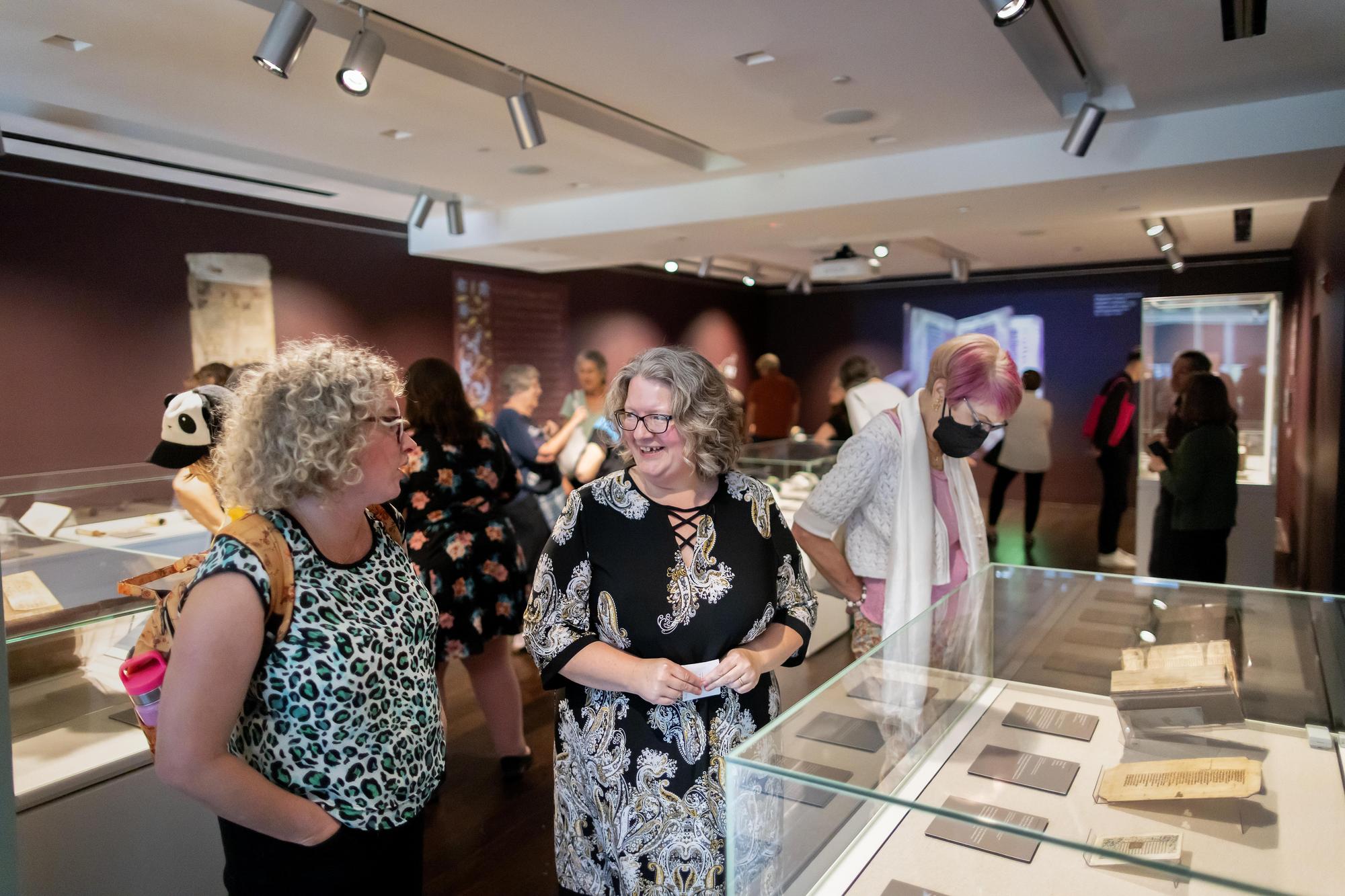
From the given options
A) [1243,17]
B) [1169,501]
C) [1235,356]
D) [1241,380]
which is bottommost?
[1169,501]

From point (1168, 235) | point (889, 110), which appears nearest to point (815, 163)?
point (889, 110)

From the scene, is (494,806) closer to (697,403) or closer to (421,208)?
(697,403)

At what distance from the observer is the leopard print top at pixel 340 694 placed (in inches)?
50.8

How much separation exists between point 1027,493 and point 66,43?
7.94 metres

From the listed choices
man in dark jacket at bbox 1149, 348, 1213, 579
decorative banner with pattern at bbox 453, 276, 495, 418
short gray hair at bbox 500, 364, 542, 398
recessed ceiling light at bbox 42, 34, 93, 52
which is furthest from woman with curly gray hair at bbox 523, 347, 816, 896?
decorative banner with pattern at bbox 453, 276, 495, 418

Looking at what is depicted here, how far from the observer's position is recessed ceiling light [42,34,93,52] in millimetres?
3250

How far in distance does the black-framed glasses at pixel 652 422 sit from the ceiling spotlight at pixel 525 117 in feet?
7.39

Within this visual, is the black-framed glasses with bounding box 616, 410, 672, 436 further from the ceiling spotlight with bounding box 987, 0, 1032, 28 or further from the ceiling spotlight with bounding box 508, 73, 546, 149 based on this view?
the ceiling spotlight with bounding box 508, 73, 546, 149

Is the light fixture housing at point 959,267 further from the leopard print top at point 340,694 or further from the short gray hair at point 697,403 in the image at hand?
the leopard print top at point 340,694

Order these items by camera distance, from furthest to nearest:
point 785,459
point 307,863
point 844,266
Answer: point 844,266
point 785,459
point 307,863

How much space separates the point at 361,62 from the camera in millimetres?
2920

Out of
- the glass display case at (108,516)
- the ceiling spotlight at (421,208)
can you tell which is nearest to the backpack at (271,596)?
the glass display case at (108,516)

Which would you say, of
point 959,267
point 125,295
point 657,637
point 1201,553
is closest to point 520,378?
point 125,295

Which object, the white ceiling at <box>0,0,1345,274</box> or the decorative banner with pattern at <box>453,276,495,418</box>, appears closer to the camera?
the white ceiling at <box>0,0,1345,274</box>
